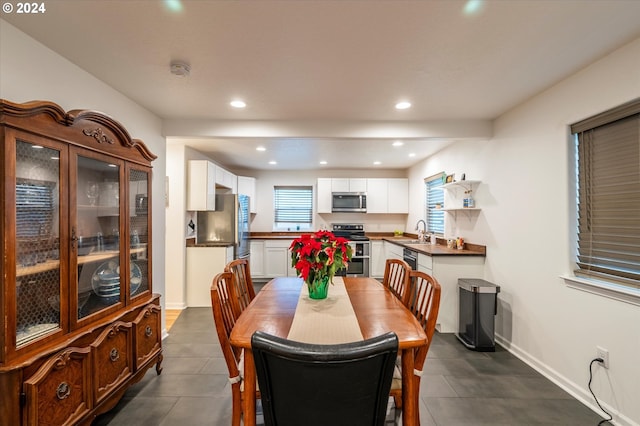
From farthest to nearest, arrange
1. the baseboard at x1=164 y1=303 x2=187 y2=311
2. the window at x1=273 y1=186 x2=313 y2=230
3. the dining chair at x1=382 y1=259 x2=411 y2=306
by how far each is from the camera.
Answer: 1. the window at x1=273 y1=186 x2=313 y2=230
2. the baseboard at x1=164 y1=303 x2=187 y2=311
3. the dining chair at x1=382 y1=259 x2=411 y2=306

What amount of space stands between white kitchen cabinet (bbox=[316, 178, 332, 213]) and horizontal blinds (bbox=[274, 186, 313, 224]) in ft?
1.44

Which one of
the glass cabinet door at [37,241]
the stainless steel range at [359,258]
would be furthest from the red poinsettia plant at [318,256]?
the stainless steel range at [359,258]

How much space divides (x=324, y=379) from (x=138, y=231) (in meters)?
2.08

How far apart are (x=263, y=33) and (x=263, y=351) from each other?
1620 mm

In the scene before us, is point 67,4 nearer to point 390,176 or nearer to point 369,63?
point 369,63

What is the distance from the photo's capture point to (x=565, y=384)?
212 centimetres

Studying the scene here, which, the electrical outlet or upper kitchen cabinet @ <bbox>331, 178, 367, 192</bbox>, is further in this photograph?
upper kitchen cabinet @ <bbox>331, 178, 367, 192</bbox>

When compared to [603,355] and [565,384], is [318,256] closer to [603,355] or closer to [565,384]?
[603,355]

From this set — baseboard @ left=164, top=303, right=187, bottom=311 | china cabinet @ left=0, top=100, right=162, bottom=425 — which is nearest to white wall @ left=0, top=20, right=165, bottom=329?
china cabinet @ left=0, top=100, right=162, bottom=425

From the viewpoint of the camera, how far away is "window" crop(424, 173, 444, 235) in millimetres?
4391

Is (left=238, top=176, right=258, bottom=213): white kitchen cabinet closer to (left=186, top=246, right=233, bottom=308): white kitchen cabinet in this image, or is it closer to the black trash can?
(left=186, top=246, right=233, bottom=308): white kitchen cabinet

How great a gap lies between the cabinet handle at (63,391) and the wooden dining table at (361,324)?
2.96ft

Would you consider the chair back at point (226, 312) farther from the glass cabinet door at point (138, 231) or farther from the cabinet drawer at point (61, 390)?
the glass cabinet door at point (138, 231)

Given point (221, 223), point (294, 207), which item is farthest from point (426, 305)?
Answer: point (294, 207)
